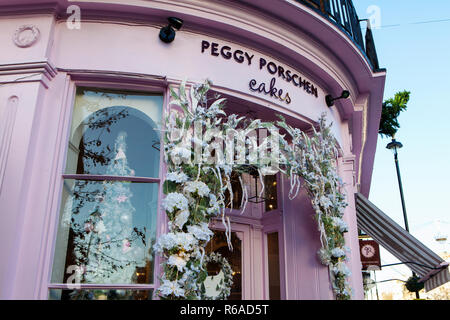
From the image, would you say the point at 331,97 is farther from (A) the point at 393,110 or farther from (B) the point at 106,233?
(A) the point at 393,110

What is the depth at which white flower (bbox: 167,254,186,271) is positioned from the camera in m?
3.30

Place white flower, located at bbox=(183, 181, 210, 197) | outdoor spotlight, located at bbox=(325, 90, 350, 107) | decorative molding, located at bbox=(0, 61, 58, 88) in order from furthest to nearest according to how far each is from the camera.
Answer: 1. outdoor spotlight, located at bbox=(325, 90, 350, 107)
2. decorative molding, located at bbox=(0, 61, 58, 88)
3. white flower, located at bbox=(183, 181, 210, 197)

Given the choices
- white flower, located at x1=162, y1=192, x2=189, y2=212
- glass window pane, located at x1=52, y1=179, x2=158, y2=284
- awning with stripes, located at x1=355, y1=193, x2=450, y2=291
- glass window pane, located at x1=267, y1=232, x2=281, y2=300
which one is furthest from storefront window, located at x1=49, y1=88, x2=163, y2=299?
awning with stripes, located at x1=355, y1=193, x2=450, y2=291

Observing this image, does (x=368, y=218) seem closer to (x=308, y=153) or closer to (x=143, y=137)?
(x=308, y=153)

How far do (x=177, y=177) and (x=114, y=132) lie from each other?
3.29 feet

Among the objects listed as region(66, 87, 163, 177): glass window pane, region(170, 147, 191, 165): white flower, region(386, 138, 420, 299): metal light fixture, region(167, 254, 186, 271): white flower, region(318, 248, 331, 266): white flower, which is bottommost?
region(167, 254, 186, 271): white flower

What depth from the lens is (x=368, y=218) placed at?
22.5 feet

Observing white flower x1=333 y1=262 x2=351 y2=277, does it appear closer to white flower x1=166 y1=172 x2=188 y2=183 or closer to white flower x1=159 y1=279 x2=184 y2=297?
white flower x1=159 y1=279 x2=184 y2=297

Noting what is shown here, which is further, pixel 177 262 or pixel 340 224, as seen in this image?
pixel 340 224

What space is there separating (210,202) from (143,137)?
110 cm

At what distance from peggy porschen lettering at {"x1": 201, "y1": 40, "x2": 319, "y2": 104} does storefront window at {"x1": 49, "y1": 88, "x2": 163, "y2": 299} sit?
3.06 feet

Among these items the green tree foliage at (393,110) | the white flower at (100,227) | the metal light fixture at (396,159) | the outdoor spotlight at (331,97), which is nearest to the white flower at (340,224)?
the outdoor spotlight at (331,97)

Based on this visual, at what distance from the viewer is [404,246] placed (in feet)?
20.9

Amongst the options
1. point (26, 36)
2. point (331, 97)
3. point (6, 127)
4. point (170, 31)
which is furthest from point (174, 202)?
point (331, 97)
